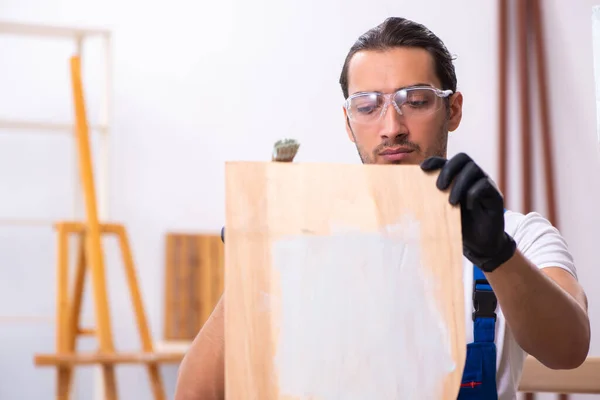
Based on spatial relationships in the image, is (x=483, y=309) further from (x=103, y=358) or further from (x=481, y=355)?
(x=103, y=358)

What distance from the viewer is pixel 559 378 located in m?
2.14

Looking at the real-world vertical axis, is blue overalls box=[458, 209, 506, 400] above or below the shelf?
below

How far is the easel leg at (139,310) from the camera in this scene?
338 centimetres

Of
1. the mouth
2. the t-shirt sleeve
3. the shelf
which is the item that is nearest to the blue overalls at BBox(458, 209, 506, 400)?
the t-shirt sleeve

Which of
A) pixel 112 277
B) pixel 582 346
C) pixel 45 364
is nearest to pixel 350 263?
pixel 582 346

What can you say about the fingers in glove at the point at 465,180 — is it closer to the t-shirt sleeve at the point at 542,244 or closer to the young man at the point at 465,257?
the young man at the point at 465,257

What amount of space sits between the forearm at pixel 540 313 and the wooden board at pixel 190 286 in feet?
8.57

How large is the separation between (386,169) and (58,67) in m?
3.11

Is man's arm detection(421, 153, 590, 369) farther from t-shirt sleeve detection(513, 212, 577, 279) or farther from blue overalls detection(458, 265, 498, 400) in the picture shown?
blue overalls detection(458, 265, 498, 400)

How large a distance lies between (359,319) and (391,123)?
52 centimetres

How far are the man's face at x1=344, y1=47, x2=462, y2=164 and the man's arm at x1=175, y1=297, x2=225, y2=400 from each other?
1.36 ft

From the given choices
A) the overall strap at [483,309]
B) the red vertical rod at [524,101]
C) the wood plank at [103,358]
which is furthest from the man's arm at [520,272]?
the red vertical rod at [524,101]

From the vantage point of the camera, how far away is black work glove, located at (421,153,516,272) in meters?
1.15

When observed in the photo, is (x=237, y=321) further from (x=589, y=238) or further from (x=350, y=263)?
(x=589, y=238)
